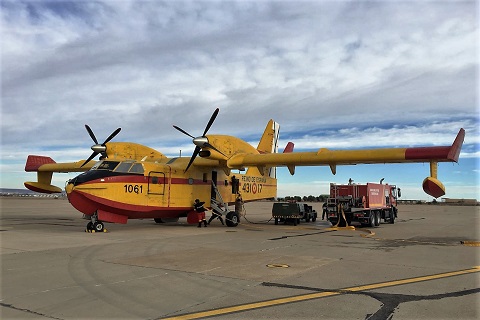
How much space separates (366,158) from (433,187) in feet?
11.1

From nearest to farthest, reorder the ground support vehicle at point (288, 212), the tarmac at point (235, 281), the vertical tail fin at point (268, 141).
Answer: the tarmac at point (235, 281) < the ground support vehicle at point (288, 212) < the vertical tail fin at point (268, 141)

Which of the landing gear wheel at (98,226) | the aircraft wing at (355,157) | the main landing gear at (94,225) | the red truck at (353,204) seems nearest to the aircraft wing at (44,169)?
the main landing gear at (94,225)

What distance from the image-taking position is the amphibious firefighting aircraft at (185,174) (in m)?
16.2

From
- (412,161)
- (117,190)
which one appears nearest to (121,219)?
(117,190)

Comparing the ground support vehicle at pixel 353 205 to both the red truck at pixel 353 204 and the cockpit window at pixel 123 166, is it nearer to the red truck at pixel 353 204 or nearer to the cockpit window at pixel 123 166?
the red truck at pixel 353 204

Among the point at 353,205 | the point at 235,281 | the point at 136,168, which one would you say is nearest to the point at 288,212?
the point at 353,205

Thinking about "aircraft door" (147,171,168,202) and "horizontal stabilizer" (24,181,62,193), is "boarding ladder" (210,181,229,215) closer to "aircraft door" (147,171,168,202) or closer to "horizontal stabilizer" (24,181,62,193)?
"aircraft door" (147,171,168,202)

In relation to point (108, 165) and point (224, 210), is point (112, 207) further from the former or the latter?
point (224, 210)

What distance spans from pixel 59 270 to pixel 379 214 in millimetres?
19524

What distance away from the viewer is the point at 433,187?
1522 cm

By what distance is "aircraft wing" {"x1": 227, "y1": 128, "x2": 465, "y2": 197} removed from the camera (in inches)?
630

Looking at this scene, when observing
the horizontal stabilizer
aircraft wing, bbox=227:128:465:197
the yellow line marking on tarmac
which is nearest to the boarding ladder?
aircraft wing, bbox=227:128:465:197

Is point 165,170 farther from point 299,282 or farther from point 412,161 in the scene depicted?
point 299,282

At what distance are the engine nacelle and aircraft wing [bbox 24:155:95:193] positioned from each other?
71.4 ft
